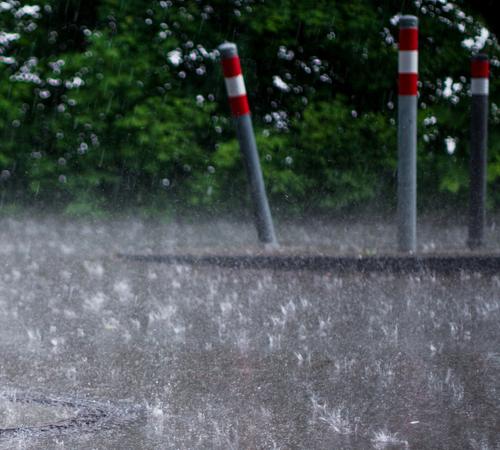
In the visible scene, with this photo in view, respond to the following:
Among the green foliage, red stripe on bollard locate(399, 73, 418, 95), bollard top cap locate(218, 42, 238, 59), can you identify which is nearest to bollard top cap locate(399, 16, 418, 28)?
red stripe on bollard locate(399, 73, 418, 95)

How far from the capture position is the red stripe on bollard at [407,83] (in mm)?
6320

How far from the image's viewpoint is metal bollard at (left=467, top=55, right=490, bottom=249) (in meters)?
6.52

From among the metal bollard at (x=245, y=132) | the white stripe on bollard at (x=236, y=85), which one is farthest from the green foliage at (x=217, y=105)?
the white stripe on bollard at (x=236, y=85)

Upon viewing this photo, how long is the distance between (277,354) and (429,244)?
2.88 m

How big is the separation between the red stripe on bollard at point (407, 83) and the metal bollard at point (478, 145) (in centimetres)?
39

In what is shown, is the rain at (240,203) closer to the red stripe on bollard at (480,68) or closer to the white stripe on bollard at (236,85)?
the white stripe on bollard at (236,85)

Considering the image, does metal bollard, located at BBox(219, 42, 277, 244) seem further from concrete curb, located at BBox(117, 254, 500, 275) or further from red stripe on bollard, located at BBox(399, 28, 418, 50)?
red stripe on bollard, located at BBox(399, 28, 418, 50)

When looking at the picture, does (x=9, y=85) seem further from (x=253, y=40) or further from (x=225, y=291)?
(x=225, y=291)

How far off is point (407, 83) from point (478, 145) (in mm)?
575

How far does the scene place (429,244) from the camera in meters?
6.95

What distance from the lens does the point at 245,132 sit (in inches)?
264

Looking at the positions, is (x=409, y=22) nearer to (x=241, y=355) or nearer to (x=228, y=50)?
(x=228, y=50)

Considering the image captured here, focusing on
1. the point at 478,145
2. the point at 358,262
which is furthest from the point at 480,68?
the point at 358,262

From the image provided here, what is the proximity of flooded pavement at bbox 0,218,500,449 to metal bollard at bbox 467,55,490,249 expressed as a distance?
28cm
